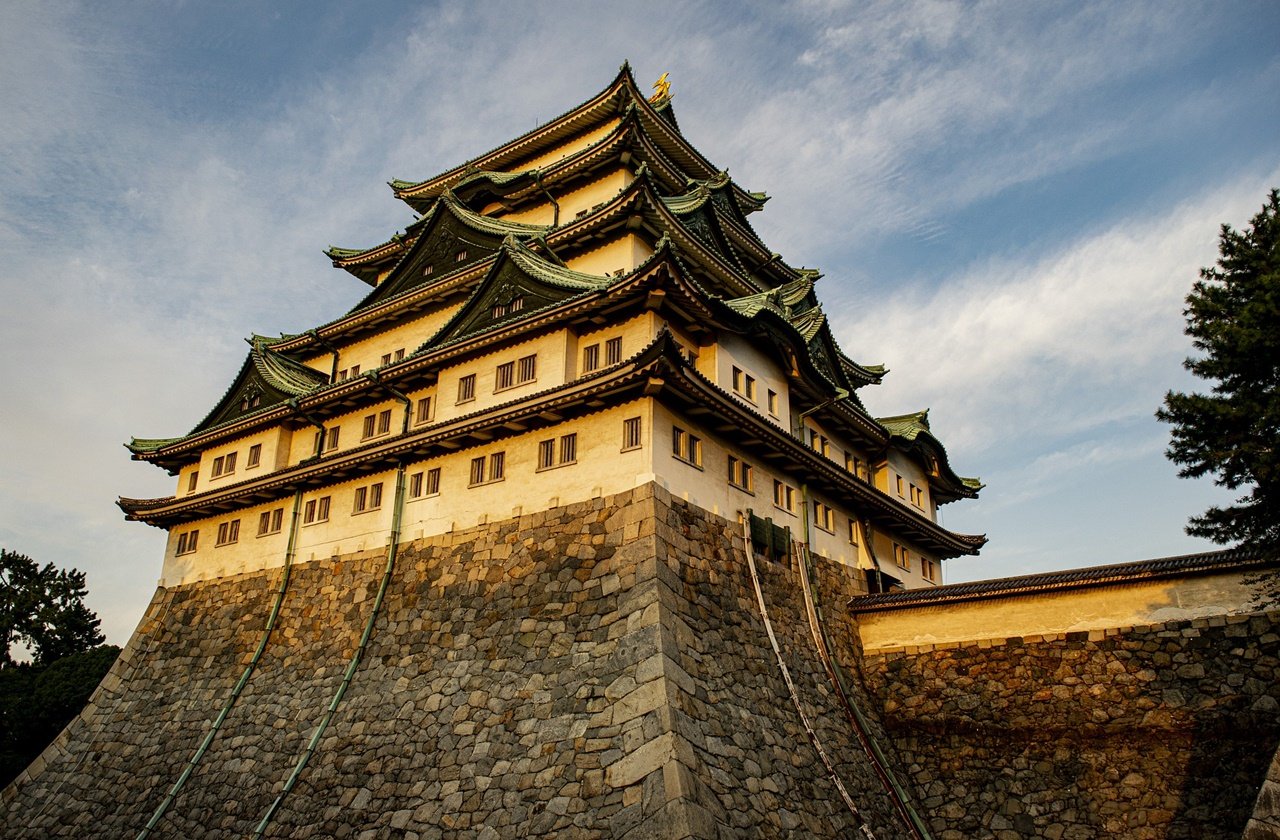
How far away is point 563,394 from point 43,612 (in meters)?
36.3

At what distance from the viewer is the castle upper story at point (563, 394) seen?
69.5ft

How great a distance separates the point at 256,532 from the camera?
28375 mm

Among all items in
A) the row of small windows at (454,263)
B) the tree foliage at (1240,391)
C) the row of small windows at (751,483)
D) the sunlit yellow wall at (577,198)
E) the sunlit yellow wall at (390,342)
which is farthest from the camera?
the sunlit yellow wall at (577,198)

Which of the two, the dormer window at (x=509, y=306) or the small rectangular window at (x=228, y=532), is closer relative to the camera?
the dormer window at (x=509, y=306)

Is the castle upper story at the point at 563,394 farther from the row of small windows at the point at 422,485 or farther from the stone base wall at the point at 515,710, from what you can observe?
the stone base wall at the point at 515,710

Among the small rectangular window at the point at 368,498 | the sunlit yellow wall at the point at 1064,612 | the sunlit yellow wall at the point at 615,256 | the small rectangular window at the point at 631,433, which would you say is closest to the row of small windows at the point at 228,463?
the small rectangular window at the point at 368,498

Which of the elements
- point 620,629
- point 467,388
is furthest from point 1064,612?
point 467,388

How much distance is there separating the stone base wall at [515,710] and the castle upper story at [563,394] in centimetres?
152

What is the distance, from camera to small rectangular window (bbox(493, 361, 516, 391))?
939 inches

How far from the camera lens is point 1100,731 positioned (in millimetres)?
19594

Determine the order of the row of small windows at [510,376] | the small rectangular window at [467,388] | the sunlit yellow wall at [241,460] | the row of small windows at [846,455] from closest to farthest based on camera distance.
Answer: the row of small windows at [510,376] < the small rectangular window at [467,388] < the row of small windows at [846,455] < the sunlit yellow wall at [241,460]

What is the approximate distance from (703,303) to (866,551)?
11164mm

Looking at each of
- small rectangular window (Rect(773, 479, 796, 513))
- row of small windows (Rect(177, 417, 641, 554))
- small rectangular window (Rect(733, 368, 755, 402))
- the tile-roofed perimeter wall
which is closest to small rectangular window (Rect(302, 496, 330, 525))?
row of small windows (Rect(177, 417, 641, 554))

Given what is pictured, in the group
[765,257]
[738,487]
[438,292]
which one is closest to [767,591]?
[738,487]
